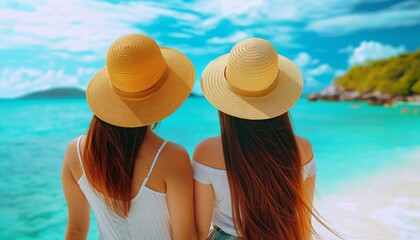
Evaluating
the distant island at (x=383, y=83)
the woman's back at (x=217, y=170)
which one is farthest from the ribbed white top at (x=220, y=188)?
the distant island at (x=383, y=83)

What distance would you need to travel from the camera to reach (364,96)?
32.2 meters

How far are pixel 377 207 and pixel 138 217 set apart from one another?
3698 mm

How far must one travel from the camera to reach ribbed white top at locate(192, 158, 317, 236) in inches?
51.9

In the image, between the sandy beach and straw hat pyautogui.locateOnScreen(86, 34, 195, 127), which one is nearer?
straw hat pyautogui.locateOnScreen(86, 34, 195, 127)

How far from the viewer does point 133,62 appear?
122 centimetres

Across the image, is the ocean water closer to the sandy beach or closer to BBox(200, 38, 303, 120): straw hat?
the sandy beach

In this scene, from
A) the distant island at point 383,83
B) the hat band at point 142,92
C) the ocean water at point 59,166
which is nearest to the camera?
the hat band at point 142,92

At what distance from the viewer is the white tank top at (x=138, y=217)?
1.24 metres

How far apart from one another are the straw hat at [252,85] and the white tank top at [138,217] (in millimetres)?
306

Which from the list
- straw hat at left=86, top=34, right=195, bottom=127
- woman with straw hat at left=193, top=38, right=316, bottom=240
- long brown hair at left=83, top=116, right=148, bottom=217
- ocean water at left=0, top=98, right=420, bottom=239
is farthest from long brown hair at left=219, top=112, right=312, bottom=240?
ocean water at left=0, top=98, right=420, bottom=239

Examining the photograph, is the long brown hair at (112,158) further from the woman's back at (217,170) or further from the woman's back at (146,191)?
the woman's back at (217,170)

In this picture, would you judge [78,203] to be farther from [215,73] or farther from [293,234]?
[293,234]

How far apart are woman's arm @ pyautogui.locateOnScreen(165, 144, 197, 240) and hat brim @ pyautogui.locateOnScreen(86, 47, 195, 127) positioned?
0.15 meters

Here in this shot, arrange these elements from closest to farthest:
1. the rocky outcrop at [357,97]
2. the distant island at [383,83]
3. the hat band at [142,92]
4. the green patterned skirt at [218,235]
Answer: the hat band at [142,92], the green patterned skirt at [218,235], the rocky outcrop at [357,97], the distant island at [383,83]
